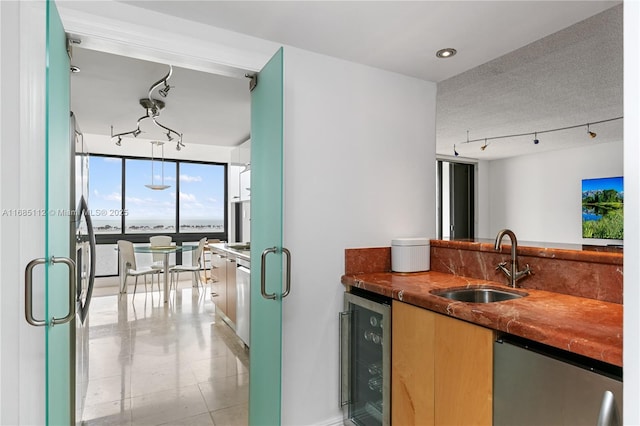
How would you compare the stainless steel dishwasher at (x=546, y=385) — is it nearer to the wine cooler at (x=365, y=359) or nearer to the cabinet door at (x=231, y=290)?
the wine cooler at (x=365, y=359)

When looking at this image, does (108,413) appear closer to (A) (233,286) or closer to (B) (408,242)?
(A) (233,286)

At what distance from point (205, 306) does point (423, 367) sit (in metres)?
4.28

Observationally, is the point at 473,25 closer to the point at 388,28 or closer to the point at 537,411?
the point at 388,28

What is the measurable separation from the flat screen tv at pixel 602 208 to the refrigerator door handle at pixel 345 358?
511cm

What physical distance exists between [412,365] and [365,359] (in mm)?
452

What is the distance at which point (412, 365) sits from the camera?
1771 mm

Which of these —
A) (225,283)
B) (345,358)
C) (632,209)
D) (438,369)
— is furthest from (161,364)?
(632,209)

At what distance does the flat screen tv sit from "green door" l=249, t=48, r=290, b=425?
561 cm

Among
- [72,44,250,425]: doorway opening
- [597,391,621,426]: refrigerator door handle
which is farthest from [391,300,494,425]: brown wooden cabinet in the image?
[72,44,250,425]: doorway opening

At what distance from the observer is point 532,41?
2.04 m

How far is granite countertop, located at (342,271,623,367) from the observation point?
3.73 feet

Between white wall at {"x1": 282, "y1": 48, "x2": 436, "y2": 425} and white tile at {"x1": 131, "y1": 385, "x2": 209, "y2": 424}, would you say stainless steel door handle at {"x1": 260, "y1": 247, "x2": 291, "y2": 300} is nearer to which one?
white wall at {"x1": 282, "y1": 48, "x2": 436, "y2": 425}

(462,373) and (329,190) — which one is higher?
(329,190)

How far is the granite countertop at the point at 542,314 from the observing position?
1138 mm
